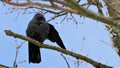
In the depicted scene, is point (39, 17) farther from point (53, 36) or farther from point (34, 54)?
point (34, 54)

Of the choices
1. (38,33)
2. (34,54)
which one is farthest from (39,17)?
(34,54)

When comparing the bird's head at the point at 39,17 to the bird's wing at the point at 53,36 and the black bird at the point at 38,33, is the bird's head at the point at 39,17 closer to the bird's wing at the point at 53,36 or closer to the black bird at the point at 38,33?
the black bird at the point at 38,33

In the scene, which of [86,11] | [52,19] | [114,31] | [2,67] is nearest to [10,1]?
[86,11]

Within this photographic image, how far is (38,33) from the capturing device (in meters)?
4.58

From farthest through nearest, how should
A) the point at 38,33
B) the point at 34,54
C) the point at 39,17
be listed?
the point at 39,17 < the point at 38,33 < the point at 34,54

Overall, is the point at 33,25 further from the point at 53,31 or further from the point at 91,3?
the point at 91,3

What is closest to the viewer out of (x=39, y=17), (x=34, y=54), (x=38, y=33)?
(x=34, y=54)

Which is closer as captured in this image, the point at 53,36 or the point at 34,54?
the point at 34,54

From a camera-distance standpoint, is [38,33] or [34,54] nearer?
[34,54]

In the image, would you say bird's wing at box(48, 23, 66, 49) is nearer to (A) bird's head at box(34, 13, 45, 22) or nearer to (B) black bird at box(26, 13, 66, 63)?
(B) black bird at box(26, 13, 66, 63)

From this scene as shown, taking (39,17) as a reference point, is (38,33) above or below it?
below

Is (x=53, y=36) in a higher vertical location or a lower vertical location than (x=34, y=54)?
higher

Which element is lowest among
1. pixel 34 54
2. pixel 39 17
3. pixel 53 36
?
pixel 34 54

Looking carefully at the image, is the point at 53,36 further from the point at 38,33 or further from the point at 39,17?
the point at 39,17
